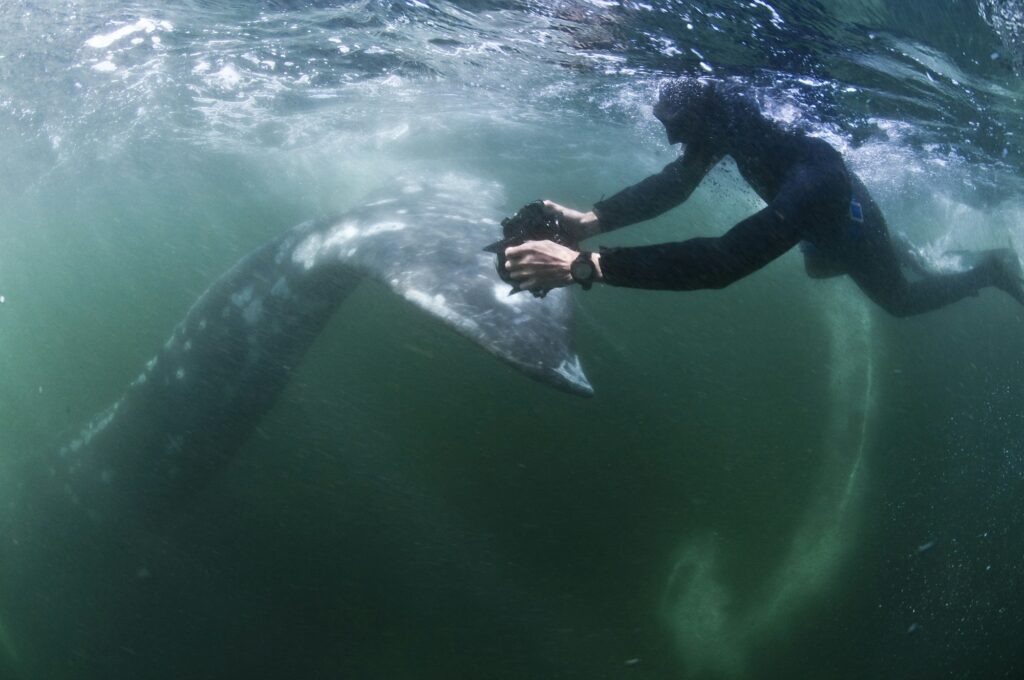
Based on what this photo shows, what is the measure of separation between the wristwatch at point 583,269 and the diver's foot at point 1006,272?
292 inches

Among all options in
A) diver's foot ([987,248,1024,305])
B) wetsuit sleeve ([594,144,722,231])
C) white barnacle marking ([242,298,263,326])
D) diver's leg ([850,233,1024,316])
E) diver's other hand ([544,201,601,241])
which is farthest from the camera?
diver's foot ([987,248,1024,305])

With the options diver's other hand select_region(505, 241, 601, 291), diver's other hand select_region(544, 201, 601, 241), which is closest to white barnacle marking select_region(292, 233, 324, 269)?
diver's other hand select_region(544, 201, 601, 241)

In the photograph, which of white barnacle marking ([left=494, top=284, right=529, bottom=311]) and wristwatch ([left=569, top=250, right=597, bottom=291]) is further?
white barnacle marking ([left=494, top=284, right=529, bottom=311])

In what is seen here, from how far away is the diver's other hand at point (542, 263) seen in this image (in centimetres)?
280

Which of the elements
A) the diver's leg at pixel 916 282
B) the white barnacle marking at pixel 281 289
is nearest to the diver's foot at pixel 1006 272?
the diver's leg at pixel 916 282

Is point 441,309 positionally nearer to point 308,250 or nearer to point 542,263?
point 542,263

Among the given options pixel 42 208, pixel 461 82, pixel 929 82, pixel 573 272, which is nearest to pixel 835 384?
pixel 929 82

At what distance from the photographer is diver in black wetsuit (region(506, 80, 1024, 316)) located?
2766mm

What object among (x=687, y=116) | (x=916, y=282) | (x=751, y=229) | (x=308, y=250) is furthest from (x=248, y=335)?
(x=916, y=282)

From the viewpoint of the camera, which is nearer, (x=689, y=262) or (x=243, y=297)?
(x=689, y=262)

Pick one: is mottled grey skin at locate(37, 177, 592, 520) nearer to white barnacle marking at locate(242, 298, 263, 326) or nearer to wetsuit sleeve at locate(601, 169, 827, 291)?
white barnacle marking at locate(242, 298, 263, 326)

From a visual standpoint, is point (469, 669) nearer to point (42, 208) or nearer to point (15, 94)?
point (15, 94)

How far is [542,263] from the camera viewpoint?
2814mm

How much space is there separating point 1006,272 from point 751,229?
6987 millimetres
